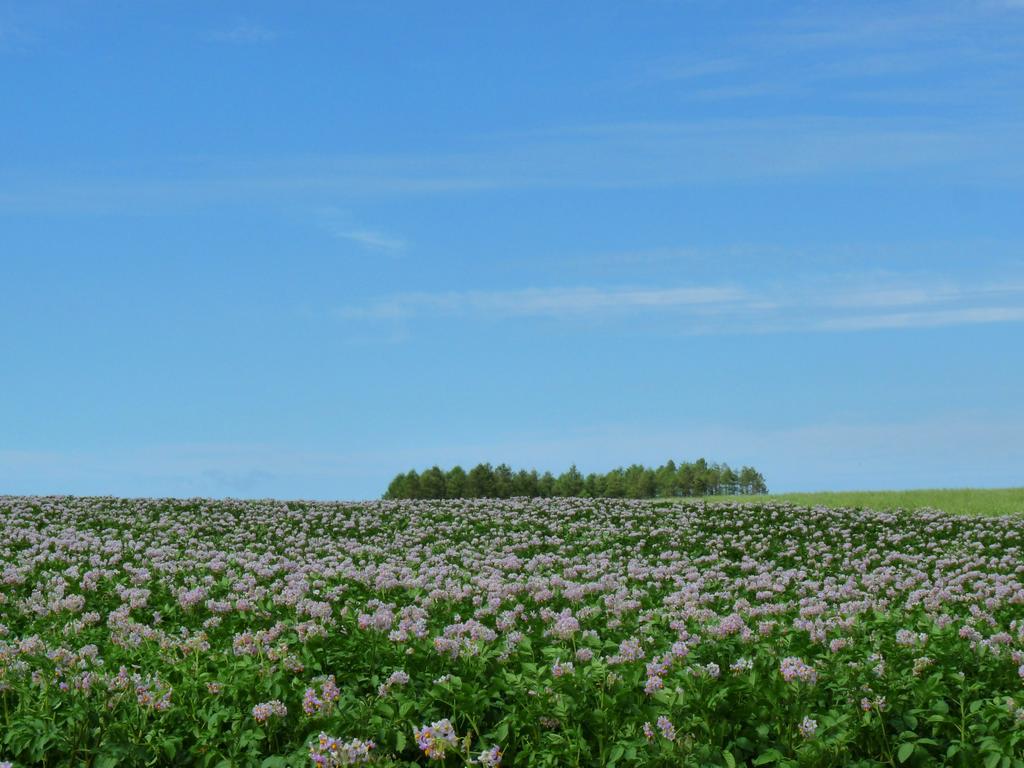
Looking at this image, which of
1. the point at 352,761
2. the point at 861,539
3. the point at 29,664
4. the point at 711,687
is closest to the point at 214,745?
the point at 352,761

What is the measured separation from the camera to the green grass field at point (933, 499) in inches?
1387

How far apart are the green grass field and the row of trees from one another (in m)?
11.7

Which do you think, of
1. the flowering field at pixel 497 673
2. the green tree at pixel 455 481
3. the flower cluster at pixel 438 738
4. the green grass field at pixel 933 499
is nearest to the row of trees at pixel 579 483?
the green tree at pixel 455 481

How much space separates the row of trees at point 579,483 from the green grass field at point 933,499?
38.4ft

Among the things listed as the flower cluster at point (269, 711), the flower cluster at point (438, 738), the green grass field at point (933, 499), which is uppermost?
the green grass field at point (933, 499)

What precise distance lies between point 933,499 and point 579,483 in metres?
23.6

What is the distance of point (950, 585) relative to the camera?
50.2ft

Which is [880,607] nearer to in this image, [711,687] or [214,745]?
[711,687]

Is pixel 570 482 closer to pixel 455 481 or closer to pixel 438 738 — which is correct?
pixel 455 481

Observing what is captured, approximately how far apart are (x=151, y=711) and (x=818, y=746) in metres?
5.00

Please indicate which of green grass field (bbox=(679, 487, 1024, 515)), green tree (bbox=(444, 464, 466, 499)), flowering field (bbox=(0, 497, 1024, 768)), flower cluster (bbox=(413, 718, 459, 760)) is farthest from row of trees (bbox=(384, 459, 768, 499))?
flower cluster (bbox=(413, 718, 459, 760))

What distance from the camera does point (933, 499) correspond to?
3788 centimetres

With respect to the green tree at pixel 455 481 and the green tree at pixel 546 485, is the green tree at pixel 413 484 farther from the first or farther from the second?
the green tree at pixel 546 485

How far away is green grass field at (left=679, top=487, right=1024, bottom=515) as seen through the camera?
116ft
